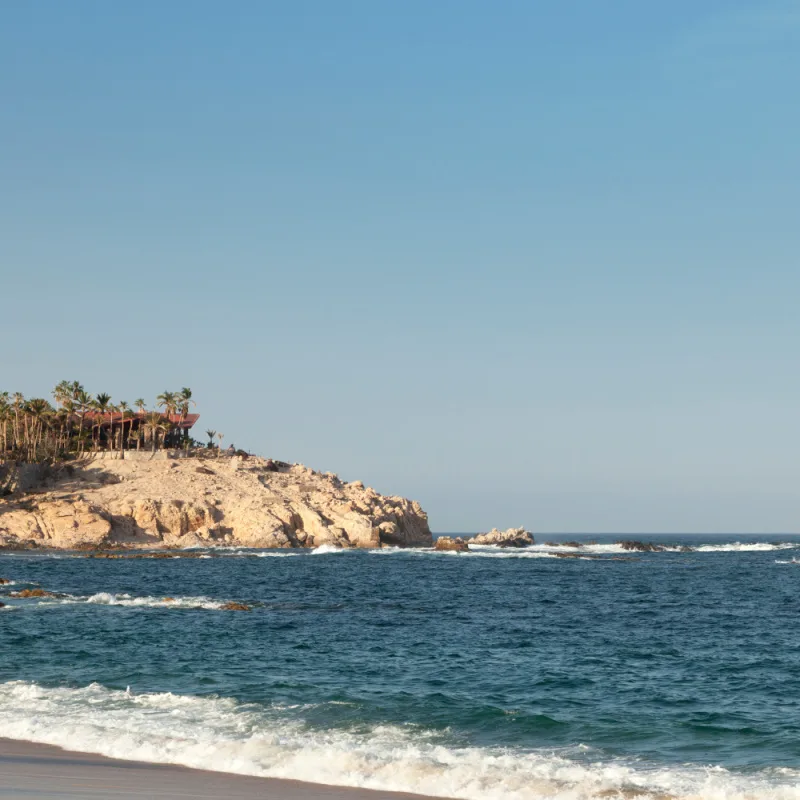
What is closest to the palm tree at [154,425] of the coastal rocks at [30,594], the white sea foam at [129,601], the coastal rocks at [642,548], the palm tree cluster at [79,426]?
the palm tree cluster at [79,426]

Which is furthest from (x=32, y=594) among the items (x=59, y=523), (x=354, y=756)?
(x=59, y=523)

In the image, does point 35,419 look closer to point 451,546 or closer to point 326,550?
point 326,550

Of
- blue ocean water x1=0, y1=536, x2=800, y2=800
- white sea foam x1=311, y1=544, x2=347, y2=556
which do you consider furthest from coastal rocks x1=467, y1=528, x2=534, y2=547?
blue ocean water x1=0, y1=536, x2=800, y2=800

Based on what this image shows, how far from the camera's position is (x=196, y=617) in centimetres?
4150

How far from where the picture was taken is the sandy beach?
15.3 metres

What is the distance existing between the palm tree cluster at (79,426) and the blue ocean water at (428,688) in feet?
252

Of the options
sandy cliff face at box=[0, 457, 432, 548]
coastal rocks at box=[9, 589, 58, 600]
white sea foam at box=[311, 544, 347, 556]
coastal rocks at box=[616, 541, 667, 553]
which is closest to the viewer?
coastal rocks at box=[9, 589, 58, 600]

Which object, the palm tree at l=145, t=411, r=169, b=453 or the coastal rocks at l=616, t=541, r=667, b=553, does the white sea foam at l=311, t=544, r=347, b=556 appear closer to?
the palm tree at l=145, t=411, r=169, b=453

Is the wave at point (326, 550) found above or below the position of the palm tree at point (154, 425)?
below

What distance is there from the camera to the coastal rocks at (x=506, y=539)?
14012 cm

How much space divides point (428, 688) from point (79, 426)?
4591 inches

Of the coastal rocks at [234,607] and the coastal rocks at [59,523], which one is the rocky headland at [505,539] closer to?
the coastal rocks at [59,523]

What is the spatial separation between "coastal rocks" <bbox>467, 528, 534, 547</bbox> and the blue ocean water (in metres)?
83.3

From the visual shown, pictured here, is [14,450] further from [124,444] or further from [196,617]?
[196,617]
